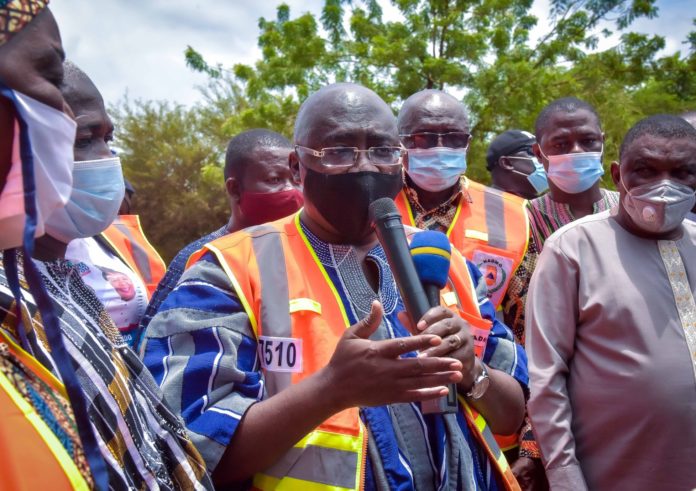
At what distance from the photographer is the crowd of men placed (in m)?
1.19

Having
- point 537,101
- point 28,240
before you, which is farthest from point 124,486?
point 537,101

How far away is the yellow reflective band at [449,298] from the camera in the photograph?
2317 millimetres

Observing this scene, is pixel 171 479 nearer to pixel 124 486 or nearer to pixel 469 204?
pixel 124 486

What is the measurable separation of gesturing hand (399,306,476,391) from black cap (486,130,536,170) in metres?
3.91

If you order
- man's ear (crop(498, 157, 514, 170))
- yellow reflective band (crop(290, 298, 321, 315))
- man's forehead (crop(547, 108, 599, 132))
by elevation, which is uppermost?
man's forehead (crop(547, 108, 599, 132))

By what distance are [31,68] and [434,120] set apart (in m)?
3.23

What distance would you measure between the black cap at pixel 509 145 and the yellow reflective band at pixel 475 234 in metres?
1.92

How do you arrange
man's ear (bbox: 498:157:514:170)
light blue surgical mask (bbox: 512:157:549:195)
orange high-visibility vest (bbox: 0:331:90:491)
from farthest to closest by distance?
man's ear (bbox: 498:157:514:170) → light blue surgical mask (bbox: 512:157:549:195) → orange high-visibility vest (bbox: 0:331:90:491)

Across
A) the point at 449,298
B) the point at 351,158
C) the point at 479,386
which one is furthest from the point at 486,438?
the point at 351,158

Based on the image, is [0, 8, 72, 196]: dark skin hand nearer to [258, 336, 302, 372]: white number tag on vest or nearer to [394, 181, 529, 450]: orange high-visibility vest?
[258, 336, 302, 372]: white number tag on vest

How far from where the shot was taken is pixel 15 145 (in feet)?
3.77

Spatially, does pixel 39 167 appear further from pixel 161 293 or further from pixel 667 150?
pixel 667 150

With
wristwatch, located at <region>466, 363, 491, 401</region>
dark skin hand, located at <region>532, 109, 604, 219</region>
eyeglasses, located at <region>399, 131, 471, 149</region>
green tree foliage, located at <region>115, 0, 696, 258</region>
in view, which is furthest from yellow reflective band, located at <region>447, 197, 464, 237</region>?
green tree foliage, located at <region>115, 0, 696, 258</region>

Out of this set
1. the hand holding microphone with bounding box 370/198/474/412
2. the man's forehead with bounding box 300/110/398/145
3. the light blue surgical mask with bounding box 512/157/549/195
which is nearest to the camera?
the hand holding microphone with bounding box 370/198/474/412
